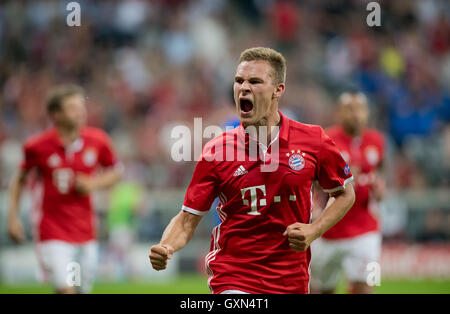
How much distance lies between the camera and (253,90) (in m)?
4.86

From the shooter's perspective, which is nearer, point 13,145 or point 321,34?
point 13,145

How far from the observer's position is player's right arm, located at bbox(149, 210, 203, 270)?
4469 mm

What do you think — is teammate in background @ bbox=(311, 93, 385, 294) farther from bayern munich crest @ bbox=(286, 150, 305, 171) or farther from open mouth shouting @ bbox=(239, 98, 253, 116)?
open mouth shouting @ bbox=(239, 98, 253, 116)

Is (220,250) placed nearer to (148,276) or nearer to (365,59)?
(148,276)

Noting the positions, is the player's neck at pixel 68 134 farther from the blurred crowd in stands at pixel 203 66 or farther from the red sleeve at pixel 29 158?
the blurred crowd in stands at pixel 203 66

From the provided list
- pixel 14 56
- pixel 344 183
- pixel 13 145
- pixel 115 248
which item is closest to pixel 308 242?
pixel 344 183

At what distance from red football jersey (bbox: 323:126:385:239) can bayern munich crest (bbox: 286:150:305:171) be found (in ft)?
11.9

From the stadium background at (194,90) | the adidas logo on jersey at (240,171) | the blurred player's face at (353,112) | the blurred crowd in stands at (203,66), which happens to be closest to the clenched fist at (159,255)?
the adidas logo on jersey at (240,171)

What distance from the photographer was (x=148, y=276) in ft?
47.1

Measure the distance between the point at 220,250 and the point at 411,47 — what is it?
1397 centimetres

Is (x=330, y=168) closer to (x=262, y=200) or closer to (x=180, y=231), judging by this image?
(x=262, y=200)

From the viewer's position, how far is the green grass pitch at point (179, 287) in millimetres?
12055

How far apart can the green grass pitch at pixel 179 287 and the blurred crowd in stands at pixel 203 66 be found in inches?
89.8

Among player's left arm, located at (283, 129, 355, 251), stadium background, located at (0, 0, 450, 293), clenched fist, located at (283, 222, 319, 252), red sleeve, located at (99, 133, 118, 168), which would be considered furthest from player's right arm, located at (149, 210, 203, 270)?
stadium background, located at (0, 0, 450, 293)
